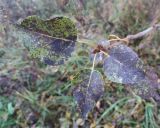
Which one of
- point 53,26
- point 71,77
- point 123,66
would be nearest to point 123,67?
point 123,66

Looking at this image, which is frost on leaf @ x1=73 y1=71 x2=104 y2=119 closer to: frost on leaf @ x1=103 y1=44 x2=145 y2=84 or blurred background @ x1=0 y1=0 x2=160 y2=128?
frost on leaf @ x1=103 y1=44 x2=145 y2=84

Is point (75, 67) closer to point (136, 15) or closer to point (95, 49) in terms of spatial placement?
point (136, 15)

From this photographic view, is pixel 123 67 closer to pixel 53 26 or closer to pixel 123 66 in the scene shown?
pixel 123 66

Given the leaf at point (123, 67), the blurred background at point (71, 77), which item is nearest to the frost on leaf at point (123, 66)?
the leaf at point (123, 67)

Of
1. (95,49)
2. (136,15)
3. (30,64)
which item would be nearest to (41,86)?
(30,64)

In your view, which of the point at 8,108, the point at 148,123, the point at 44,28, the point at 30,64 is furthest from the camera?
the point at 30,64

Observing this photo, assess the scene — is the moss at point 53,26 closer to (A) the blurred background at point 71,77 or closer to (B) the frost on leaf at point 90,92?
(B) the frost on leaf at point 90,92
